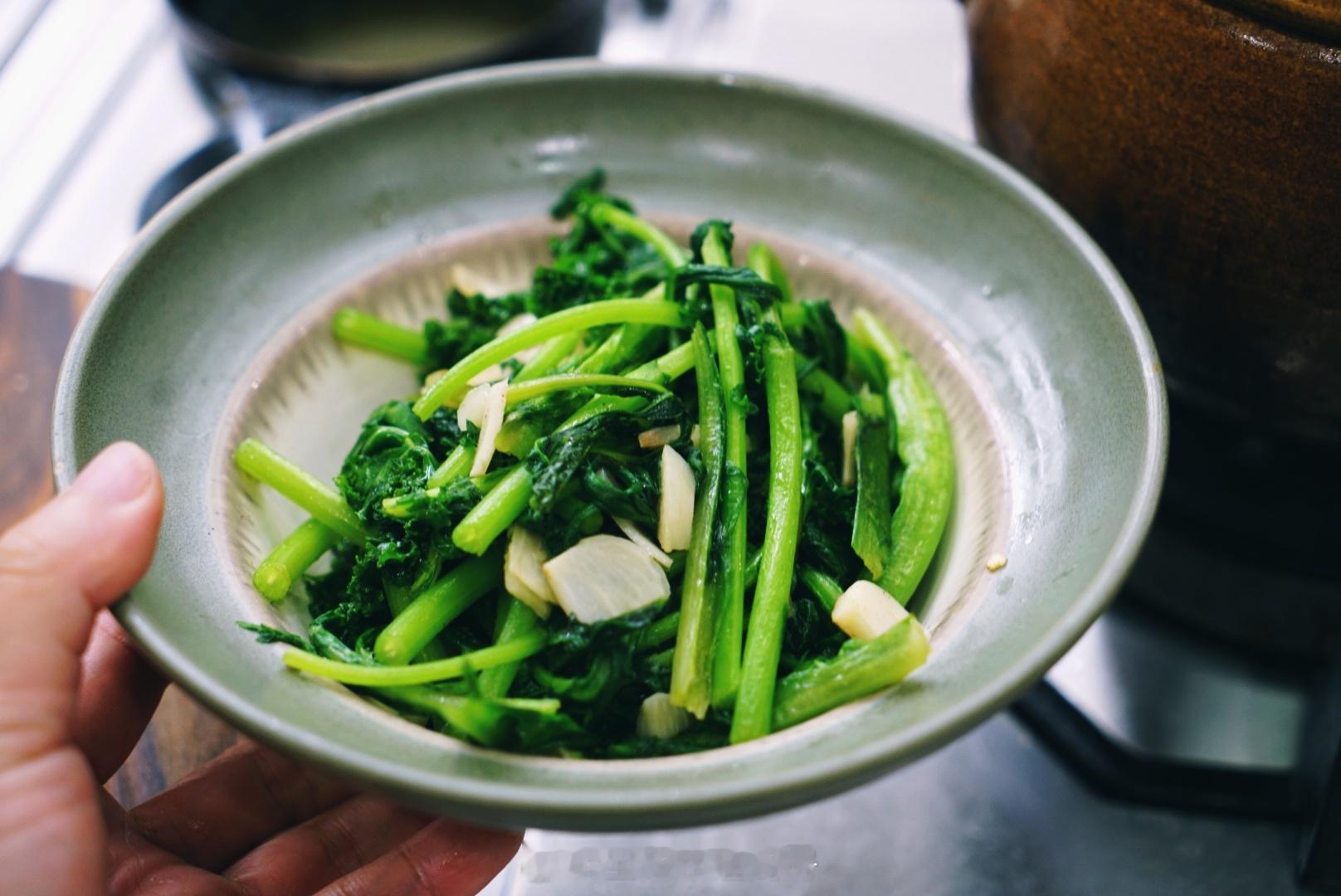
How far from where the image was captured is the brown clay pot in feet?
5.16

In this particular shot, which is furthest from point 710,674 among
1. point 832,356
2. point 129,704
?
point 129,704

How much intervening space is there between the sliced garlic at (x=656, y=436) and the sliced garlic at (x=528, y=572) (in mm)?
251

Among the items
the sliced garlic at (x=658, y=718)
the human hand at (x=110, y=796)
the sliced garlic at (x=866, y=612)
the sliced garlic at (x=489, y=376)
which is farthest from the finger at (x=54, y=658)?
the sliced garlic at (x=866, y=612)

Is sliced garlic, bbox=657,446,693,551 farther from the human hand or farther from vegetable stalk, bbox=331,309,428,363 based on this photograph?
vegetable stalk, bbox=331,309,428,363

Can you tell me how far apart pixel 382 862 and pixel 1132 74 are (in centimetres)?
174

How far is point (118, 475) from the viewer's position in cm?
145

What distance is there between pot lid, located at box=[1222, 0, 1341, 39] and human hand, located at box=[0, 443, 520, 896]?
65.7 inches

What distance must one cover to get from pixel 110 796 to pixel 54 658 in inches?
22.0

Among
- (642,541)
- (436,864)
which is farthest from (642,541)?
(436,864)

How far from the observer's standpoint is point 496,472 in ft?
5.55

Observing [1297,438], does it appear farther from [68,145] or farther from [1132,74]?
[68,145]

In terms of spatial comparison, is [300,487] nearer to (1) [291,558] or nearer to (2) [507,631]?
(1) [291,558]

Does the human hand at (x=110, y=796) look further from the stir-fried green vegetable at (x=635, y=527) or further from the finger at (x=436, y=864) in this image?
the stir-fried green vegetable at (x=635, y=527)

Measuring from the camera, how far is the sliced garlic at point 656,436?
1.78m
